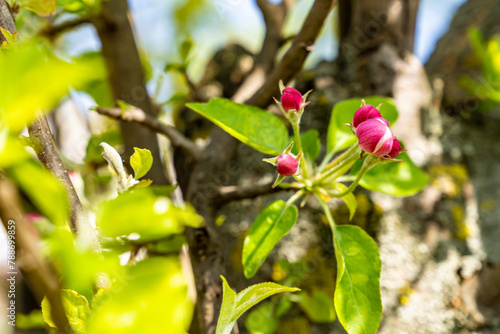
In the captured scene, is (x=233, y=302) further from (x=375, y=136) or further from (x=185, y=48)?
(x=185, y=48)

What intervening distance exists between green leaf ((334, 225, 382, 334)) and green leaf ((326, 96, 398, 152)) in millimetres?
181

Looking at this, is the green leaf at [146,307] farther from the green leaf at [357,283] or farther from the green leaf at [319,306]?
the green leaf at [319,306]

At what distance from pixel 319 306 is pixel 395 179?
0.34 meters

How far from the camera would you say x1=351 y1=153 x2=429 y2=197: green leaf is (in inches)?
24.5

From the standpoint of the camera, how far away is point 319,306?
79 centimetres

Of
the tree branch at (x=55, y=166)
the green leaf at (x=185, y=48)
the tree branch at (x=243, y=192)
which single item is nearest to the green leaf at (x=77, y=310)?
the tree branch at (x=55, y=166)

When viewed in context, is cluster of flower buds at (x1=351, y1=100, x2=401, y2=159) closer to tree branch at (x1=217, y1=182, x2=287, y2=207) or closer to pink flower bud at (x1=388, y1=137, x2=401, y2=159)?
pink flower bud at (x1=388, y1=137, x2=401, y2=159)

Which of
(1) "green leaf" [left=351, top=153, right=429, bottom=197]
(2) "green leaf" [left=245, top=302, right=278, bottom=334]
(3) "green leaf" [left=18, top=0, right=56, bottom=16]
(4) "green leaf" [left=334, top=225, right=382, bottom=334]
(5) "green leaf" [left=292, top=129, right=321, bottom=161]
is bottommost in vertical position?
(2) "green leaf" [left=245, top=302, right=278, bottom=334]

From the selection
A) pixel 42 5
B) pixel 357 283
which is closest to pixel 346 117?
pixel 357 283

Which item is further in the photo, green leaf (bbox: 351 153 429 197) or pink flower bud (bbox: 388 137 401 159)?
green leaf (bbox: 351 153 429 197)

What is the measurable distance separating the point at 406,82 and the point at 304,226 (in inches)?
20.1

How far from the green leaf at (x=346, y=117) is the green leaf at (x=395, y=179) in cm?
8

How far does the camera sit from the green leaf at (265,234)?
21.5 inches

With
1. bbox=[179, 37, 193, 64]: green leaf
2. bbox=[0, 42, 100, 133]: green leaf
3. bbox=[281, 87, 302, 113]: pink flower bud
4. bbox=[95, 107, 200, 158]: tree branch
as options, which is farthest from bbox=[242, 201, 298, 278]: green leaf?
bbox=[179, 37, 193, 64]: green leaf
